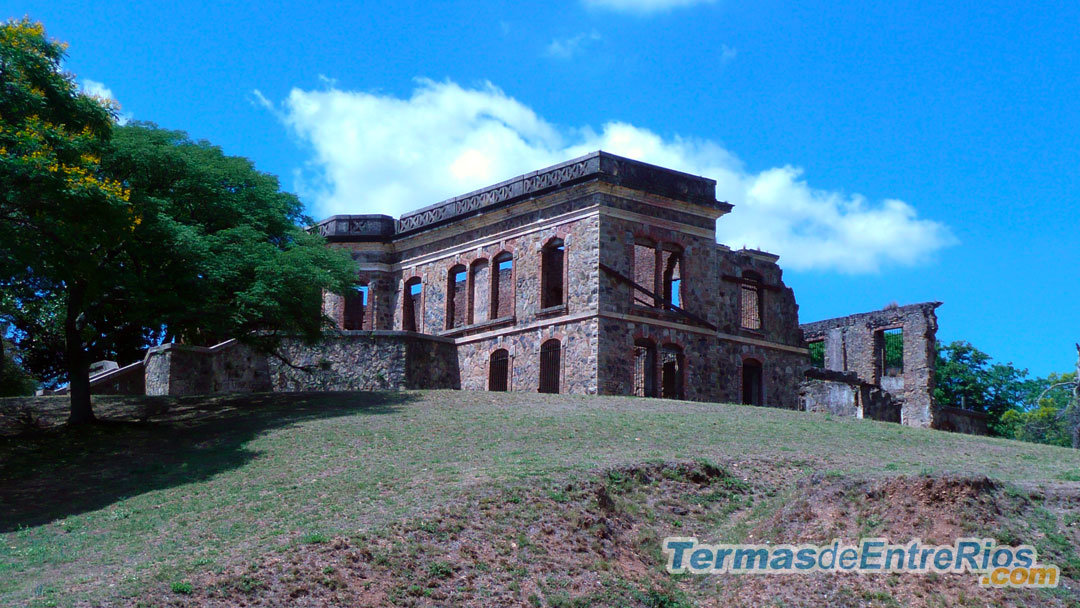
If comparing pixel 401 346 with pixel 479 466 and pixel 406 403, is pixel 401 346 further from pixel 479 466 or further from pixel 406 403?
pixel 479 466

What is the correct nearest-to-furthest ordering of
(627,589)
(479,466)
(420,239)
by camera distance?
(627,589), (479,466), (420,239)

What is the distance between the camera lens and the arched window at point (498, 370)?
1415 inches

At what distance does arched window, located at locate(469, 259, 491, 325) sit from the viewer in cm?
3775

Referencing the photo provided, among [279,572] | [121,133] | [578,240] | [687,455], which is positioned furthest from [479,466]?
[578,240]

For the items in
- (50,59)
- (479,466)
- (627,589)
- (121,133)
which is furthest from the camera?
(121,133)

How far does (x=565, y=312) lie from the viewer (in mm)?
34312

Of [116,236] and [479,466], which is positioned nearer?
[479,466]

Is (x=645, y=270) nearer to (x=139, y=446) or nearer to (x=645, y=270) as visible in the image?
(x=645, y=270)

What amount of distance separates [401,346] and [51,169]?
14.8 metres

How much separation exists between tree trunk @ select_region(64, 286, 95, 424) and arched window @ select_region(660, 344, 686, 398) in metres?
16.5

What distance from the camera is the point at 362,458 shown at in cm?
2044

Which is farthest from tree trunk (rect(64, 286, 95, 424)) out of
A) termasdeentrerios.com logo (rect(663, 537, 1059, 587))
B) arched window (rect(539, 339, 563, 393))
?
termasdeentrerios.com logo (rect(663, 537, 1059, 587))

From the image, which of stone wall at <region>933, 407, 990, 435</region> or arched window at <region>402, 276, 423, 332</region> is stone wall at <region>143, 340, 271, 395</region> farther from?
stone wall at <region>933, 407, 990, 435</region>

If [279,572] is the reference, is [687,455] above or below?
above
